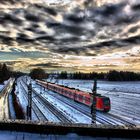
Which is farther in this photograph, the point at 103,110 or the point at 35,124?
the point at 103,110

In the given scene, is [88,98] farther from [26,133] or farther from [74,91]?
[26,133]

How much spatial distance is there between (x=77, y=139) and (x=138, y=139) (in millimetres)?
782

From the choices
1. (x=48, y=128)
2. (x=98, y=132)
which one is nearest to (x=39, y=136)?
(x=48, y=128)

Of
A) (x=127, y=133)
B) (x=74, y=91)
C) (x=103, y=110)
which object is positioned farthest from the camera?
(x=74, y=91)

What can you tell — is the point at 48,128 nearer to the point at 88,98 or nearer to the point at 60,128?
the point at 60,128

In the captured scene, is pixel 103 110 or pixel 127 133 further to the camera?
pixel 103 110

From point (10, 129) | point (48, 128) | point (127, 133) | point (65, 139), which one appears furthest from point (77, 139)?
point (10, 129)

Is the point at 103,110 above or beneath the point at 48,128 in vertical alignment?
beneath

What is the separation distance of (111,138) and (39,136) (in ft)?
3.06

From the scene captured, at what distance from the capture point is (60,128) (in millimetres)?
3998

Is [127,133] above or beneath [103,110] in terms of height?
above

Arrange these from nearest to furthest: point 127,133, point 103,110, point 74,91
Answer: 1. point 127,133
2. point 103,110
3. point 74,91

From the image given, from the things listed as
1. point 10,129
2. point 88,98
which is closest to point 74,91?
point 88,98

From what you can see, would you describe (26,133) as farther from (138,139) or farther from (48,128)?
(138,139)
